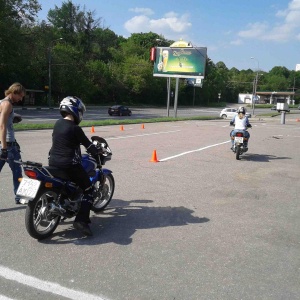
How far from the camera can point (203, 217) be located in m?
5.85

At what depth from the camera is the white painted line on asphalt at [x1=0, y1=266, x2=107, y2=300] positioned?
3391mm

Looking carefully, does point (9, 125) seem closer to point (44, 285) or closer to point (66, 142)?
point (66, 142)

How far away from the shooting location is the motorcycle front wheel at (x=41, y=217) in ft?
14.8

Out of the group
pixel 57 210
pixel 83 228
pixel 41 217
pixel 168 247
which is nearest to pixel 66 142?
pixel 57 210

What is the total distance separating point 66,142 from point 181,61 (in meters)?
38.1

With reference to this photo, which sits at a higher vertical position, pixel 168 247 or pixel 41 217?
pixel 41 217

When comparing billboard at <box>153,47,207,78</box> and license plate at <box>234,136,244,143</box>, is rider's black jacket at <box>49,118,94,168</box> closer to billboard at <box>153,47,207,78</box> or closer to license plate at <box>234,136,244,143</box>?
license plate at <box>234,136,244,143</box>

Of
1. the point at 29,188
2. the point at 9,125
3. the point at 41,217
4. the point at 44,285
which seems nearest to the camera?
the point at 44,285

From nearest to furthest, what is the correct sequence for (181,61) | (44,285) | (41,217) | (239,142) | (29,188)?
1. (44,285)
2. (29,188)
3. (41,217)
4. (239,142)
5. (181,61)

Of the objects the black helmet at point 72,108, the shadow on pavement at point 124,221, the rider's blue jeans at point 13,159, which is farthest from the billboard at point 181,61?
the black helmet at point 72,108

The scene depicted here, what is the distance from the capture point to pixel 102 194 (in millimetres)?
5926

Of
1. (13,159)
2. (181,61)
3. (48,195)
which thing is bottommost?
(48,195)

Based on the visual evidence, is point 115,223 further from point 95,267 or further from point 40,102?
point 40,102

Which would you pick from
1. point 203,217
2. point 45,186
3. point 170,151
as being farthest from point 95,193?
point 170,151
